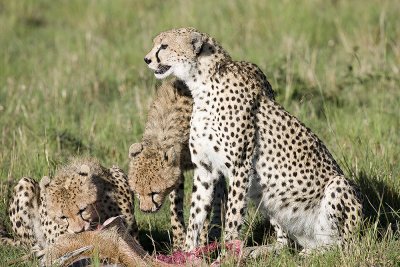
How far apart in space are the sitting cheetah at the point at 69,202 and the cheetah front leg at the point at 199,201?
0.30 metres

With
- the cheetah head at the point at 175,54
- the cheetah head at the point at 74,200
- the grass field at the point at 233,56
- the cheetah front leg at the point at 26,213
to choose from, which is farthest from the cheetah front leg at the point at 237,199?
the cheetah front leg at the point at 26,213

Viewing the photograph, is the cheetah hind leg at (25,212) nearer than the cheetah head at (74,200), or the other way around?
the cheetah head at (74,200)

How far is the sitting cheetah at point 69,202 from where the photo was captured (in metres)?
5.00

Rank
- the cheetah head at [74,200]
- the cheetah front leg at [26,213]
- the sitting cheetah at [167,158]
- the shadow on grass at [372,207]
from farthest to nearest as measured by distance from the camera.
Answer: the shadow on grass at [372,207], the cheetah front leg at [26,213], the sitting cheetah at [167,158], the cheetah head at [74,200]

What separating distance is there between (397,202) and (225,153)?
3.90 ft

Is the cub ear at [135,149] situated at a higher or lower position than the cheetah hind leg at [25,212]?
higher

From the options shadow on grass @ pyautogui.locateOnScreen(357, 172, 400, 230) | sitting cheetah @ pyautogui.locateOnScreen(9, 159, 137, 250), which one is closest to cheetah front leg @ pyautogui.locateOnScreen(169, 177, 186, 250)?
sitting cheetah @ pyautogui.locateOnScreen(9, 159, 137, 250)

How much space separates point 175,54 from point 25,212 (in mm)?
1217

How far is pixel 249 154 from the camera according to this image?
5.21 meters

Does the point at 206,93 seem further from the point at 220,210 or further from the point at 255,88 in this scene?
the point at 220,210

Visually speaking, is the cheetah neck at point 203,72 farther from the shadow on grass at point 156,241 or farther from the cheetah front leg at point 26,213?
the cheetah front leg at point 26,213

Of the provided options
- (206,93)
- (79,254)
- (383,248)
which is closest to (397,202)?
(383,248)

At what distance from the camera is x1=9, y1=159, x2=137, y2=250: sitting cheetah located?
16.4ft

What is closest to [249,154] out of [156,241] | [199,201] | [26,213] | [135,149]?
[199,201]
